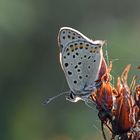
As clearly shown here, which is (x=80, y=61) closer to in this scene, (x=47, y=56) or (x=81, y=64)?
(x=81, y=64)

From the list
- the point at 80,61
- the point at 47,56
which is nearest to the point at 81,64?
the point at 80,61

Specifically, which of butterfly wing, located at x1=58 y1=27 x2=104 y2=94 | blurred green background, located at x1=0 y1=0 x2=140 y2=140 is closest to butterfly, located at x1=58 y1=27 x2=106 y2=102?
butterfly wing, located at x1=58 y1=27 x2=104 y2=94

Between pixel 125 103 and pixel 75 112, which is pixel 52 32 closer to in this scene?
pixel 75 112

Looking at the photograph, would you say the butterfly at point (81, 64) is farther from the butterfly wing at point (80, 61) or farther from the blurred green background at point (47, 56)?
the blurred green background at point (47, 56)

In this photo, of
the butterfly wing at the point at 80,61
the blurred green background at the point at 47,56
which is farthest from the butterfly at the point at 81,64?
the blurred green background at the point at 47,56

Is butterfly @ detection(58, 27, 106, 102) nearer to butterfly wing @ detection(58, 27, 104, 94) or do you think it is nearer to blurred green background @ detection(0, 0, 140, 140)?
butterfly wing @ detection(58, 27, 104, 94)

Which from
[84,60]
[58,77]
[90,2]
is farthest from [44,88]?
[84,60]
